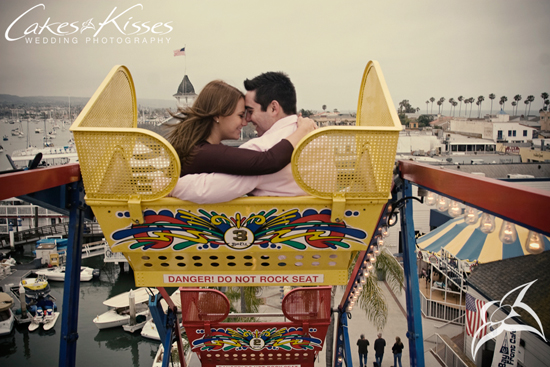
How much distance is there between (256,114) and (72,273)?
218 cm

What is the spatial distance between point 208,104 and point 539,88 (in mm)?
135855

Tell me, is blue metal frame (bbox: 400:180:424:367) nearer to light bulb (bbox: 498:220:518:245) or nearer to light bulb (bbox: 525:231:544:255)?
light bulb (bbox: 498:220:518:245)

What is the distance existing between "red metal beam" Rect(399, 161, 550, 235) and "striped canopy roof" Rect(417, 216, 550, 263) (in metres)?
9.48

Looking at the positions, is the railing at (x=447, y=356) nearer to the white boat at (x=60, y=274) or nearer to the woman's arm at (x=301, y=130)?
the woman's arm at (x=301, y=130)

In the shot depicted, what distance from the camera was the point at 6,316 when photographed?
74.8ft

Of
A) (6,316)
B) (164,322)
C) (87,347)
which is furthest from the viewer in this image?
(6,316)

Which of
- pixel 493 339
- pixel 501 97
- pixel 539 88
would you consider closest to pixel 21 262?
pixel 493 339

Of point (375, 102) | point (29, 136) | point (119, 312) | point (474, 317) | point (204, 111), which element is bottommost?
point (119, 312)

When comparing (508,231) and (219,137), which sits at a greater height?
(219,137)

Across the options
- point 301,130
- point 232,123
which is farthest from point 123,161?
point 301,130

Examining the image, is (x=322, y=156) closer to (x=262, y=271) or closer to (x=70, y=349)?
(x=262, y=271)

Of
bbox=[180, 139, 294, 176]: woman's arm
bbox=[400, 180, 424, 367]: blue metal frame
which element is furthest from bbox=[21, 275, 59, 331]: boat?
bbox=[180, 139, 294, 176]: woman's arm

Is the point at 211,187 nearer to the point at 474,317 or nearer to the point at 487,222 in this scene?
the point at 487,222

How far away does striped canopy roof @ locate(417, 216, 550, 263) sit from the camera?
450 inches
